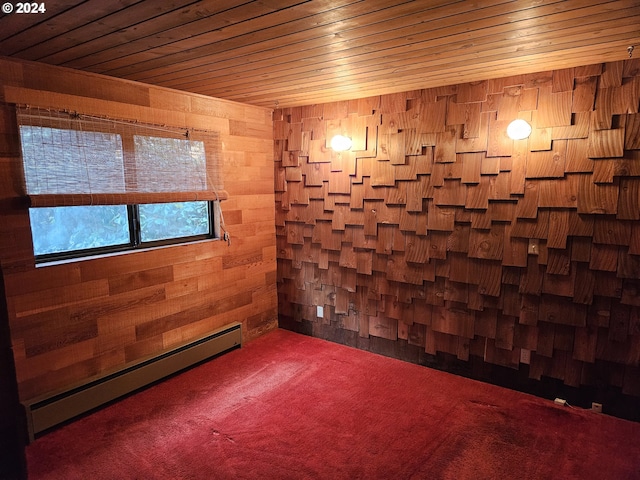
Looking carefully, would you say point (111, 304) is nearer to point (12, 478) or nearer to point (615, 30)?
point (12, 478)

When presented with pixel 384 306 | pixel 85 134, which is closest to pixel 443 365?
pixel 384 306

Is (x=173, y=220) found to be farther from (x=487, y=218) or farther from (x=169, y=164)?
(x=487, y=218)

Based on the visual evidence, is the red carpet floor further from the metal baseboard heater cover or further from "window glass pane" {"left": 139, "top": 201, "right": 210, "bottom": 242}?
"window glass pane" {"left": 139, "top": 201, "right": 210, "bottom": 242}

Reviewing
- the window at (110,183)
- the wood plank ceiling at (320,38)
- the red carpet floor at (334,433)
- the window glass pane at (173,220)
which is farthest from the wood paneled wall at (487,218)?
the window at (110,183)

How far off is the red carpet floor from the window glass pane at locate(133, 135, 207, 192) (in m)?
1.56

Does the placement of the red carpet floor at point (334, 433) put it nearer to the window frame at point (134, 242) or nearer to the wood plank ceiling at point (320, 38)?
the window frame at point (134, 242)

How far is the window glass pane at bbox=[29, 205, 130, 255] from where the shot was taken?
8.30 ft

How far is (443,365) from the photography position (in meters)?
3.38

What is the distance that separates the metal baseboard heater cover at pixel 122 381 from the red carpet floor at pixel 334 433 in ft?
0.25

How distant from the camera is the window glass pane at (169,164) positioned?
2.96 m

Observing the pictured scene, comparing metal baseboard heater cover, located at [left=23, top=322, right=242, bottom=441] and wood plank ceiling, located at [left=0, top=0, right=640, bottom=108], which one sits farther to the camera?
metal baseboard heater cover, located at [left=23, top=322, right=242, bottom=441]

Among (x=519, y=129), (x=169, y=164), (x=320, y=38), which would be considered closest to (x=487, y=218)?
(x=519, y=129)

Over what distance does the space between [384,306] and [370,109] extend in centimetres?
174

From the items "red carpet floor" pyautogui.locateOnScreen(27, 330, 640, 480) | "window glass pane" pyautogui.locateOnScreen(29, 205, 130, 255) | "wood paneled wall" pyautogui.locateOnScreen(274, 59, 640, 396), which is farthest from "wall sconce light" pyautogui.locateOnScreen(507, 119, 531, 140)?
"window glass pane" pyautogui.locateOnScreen(29, 205, 130, 255)
